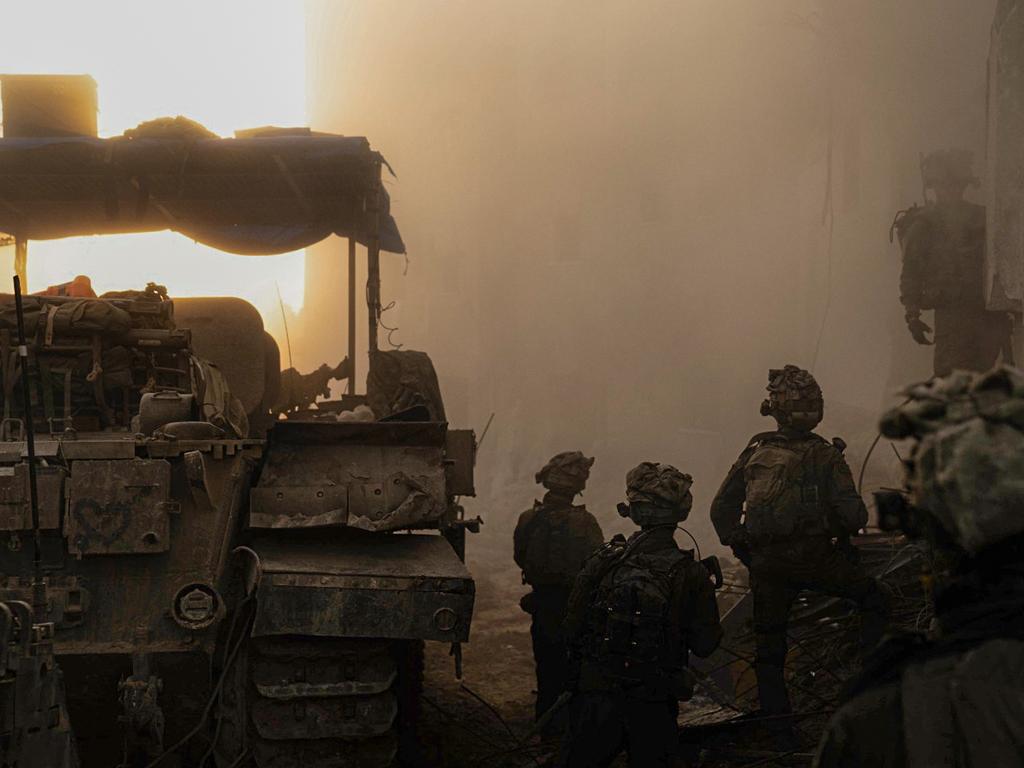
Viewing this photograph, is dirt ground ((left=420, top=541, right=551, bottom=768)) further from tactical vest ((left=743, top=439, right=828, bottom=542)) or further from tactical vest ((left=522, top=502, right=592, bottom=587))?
tactical vest ((left=743, top=439, right=828, bottom=542))

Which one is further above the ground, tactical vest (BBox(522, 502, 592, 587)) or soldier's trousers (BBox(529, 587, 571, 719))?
tactical vest (BBox(522, 502, 592, 587))

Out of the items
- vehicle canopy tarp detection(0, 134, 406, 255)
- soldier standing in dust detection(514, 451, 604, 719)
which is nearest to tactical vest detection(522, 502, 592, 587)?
soldier standing in dust detection(514, 451, 604, 719)

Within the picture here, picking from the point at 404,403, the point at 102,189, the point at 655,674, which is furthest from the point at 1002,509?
the point at 102,189

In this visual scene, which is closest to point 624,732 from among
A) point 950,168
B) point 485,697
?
point 485,697

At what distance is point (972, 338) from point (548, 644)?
5.47 meters

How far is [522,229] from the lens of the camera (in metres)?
33.4

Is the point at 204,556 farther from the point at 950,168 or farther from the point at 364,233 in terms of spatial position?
the point at 950,168

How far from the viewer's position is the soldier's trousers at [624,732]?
4.50 meters

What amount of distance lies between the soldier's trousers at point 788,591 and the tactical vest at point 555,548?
1.15m

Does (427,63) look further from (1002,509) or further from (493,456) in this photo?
(1002,509)

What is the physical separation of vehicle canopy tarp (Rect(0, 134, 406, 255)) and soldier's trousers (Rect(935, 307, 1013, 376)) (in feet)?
17.2

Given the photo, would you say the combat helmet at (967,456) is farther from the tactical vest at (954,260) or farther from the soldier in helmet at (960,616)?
the tactical vest at (954,260)

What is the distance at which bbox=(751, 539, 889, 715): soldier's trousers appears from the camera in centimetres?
605

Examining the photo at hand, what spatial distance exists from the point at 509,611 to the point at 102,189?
5.93 metres
